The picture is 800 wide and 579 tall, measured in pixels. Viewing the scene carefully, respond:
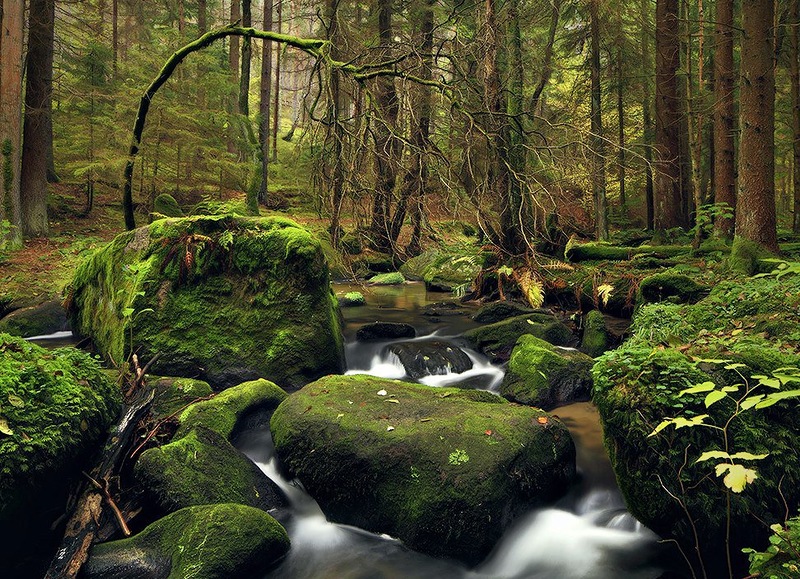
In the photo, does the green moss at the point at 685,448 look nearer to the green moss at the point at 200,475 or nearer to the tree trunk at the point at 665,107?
the green moss at the point at 200,475

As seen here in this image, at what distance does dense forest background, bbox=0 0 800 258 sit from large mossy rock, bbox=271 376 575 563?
5.20 feet

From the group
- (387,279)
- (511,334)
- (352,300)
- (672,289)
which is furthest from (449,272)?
(672,289)

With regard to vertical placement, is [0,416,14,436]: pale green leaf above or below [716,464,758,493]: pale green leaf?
below

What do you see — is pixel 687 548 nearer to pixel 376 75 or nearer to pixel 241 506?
pixel 241 506

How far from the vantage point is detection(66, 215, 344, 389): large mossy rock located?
754cm

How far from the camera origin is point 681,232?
1645 cm

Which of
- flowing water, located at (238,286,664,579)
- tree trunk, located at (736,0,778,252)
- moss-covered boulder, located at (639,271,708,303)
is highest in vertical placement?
tree trunk, located at (736,0,778,252)

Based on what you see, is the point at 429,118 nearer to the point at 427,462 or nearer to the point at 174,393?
the point at 427,462

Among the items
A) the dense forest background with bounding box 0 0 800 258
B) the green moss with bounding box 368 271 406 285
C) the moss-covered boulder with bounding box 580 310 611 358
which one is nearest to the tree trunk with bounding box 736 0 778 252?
the dense forest background with bounding box 0 0 800 258

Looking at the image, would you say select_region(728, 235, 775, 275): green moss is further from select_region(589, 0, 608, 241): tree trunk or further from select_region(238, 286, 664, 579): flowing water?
select_region(589, 0, 608, 241): tree trunk

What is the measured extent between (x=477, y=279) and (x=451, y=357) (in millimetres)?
4639

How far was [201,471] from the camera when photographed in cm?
464

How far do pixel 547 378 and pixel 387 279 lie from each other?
9.24m

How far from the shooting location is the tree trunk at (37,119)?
14914 mm
